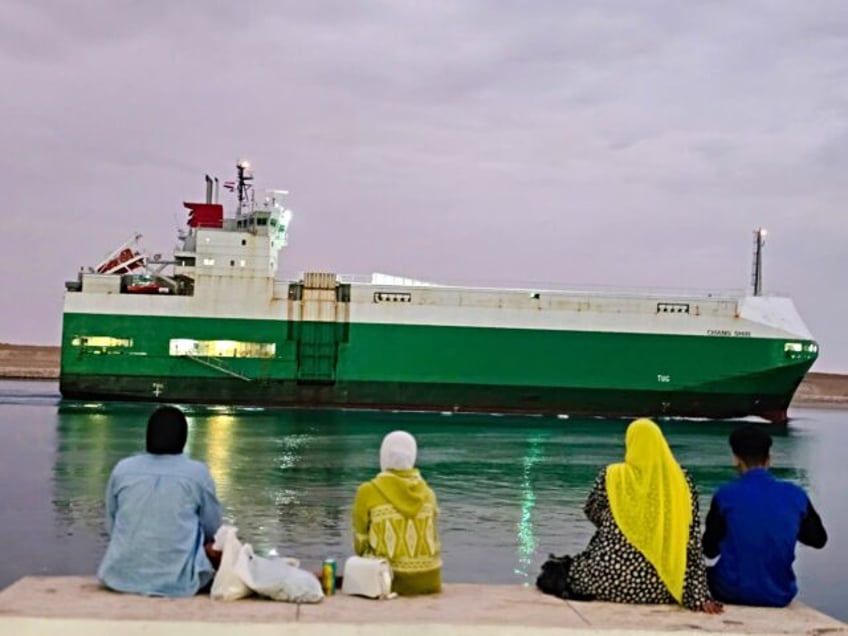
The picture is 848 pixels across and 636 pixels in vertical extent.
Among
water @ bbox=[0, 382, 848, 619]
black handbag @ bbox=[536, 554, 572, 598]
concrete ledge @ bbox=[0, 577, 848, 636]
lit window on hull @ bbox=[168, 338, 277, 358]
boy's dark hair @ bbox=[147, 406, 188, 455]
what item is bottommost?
water @ bbox=[0, 382, 848, 619]

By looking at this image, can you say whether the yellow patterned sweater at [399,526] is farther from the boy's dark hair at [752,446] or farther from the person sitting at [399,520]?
the boy's dark hair at [752,446]

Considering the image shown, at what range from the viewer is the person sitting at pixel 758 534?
4.46 m

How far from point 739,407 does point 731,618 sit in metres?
29.9

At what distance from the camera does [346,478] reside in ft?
48.0

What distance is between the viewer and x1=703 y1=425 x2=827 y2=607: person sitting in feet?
14.6

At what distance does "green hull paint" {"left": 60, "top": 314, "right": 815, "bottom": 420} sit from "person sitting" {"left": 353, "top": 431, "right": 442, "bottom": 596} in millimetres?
27442

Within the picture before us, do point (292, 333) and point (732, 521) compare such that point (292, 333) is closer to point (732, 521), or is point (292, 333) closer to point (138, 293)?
point (138, 293)

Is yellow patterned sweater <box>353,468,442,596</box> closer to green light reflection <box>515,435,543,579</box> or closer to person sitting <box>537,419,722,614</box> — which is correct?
person sitting <box>537,419,722,614</box>

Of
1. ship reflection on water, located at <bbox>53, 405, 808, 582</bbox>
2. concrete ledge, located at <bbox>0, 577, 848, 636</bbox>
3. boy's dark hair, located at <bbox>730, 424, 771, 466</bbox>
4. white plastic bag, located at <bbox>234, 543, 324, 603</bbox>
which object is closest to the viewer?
concrete ledge, located at <bbox>0, 577, 848, 636</bbox>

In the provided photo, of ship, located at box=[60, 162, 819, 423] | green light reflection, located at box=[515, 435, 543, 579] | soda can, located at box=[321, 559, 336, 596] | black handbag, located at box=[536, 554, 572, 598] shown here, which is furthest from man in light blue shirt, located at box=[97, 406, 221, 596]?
ship, located at box=[60, 162, 819, 423]

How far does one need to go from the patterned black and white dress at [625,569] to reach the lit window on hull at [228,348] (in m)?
28.4

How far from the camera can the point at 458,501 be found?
12375mm

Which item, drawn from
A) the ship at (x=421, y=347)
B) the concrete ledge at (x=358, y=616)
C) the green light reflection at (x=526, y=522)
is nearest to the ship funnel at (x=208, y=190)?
the ship at (x=421, y=347)

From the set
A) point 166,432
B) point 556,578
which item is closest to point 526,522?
point 556,578
